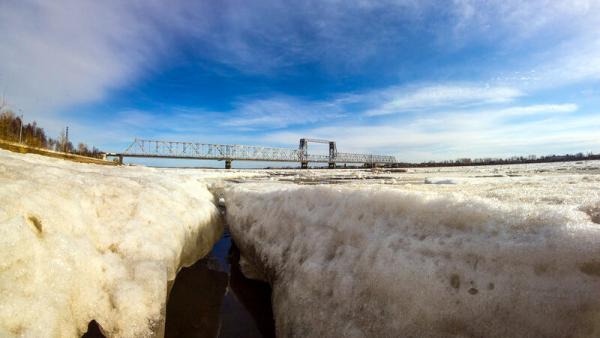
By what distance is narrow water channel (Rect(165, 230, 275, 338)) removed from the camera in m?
2.92

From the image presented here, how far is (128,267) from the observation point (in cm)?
253

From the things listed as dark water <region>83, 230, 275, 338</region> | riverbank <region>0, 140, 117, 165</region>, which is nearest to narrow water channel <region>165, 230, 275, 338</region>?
dark water <region>83, 230, 275, 338</region>

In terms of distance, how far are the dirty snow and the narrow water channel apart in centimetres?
43

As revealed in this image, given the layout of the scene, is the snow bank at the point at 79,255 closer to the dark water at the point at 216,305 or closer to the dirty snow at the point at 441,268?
the dark water at the point at 216,305

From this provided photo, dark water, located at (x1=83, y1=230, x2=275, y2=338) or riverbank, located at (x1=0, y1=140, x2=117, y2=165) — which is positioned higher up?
riverbank, located at (x1=0, y1=140, x2=117, y2=165)

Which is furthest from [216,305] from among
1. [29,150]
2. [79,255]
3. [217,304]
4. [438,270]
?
[29,150]

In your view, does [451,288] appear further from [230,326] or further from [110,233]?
[110,233]

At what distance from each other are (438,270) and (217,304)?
2.60 m

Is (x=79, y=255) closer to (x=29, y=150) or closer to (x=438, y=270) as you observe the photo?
(x=438, y=270)

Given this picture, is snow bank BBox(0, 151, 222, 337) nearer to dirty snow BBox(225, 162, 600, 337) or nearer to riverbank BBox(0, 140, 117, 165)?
dirty snow BBox(225, 162, 600, 337)

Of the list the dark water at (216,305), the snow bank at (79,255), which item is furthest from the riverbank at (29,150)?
the dark water at (216,305)

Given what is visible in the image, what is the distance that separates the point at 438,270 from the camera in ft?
6.06

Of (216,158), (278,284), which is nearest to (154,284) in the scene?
(278,284)

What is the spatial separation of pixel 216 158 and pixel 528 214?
47574 millimetres
